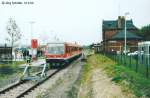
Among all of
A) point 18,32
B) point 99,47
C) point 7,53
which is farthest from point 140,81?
point 99,47

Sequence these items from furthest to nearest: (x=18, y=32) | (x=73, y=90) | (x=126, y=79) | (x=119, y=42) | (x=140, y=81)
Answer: (x=119, y=42) < (x=18, y=32) < (x=73, y=90) < (x=126, y=79) < (x=140, y=81)

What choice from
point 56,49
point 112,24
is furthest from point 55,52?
point 112,24

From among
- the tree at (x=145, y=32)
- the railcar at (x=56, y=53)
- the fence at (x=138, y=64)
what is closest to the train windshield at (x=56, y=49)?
the railcar at (x=56, y=53)

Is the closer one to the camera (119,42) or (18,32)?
(18,32)

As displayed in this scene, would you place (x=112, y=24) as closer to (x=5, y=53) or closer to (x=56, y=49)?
(x=5, y=53)

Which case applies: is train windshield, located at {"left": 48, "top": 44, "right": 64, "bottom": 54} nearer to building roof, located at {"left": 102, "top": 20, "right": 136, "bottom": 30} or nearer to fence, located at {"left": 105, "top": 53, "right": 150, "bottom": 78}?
fence, located at {"left": 105, "top": 53, "right": 150, "bottom": 78}

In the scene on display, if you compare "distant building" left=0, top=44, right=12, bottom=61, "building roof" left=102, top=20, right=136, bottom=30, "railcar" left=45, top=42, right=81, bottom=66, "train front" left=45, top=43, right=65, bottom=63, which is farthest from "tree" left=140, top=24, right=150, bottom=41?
"train front" left=45, top=43, right=65, bottom=63

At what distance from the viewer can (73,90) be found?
2098 cm

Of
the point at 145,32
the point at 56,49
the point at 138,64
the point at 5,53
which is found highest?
the point at 145,32

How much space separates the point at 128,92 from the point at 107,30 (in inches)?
4718

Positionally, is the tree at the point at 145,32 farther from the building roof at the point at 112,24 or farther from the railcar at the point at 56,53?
the railcar at the point at 56,53

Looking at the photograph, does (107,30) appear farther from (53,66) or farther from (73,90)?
(73,90)

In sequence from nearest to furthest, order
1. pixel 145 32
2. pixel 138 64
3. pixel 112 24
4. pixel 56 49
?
pixel 138 64, pixel 56 49, pixel 145 32, pixel 112 24

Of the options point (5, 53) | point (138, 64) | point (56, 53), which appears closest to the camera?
point (138, 64)
